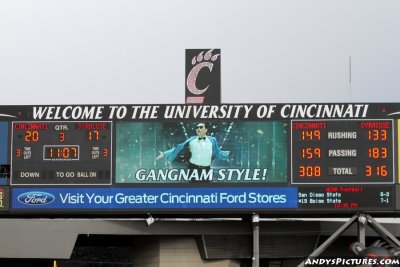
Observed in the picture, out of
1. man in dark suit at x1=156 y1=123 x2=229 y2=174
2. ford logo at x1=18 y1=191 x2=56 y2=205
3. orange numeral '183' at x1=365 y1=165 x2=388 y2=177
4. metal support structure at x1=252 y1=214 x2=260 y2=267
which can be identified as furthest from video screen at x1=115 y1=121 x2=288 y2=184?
orange numeral '183' at x1=365 y1=165 x2=388 y2=177

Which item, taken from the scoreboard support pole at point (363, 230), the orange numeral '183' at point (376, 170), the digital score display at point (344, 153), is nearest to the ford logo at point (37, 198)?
the digital score display at point (344, 153)

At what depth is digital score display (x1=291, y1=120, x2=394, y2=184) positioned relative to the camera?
3422 centimetres

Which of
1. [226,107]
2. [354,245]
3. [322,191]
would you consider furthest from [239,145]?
[354,245]

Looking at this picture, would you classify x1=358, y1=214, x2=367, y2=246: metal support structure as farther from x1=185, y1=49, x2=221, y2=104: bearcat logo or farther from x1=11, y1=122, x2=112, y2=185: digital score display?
x1=11, y1=122, x2=112, y2=185: digital score display

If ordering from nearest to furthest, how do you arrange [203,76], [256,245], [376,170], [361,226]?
1. [376,170]
2. [361,226]
3. [203,76]
4. [256,245]

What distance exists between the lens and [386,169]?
3416cm

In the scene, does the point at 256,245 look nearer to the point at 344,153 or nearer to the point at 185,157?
the point at 185,157

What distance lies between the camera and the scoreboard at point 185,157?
34.5 m

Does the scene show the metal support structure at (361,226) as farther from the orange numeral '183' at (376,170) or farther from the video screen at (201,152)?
the video screen at (201,152)

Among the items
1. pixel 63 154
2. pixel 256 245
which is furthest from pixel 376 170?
pixel 63 154

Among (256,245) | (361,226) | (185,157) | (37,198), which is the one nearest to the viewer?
(361,226)

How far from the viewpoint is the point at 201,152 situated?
3497 cm

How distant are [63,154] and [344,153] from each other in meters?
11.1

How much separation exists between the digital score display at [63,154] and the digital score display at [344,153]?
299 inches
